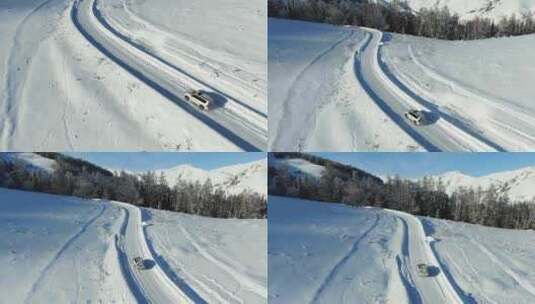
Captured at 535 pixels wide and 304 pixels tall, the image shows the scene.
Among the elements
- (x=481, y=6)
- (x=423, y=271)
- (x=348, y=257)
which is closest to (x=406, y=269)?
(x=423, y=271)

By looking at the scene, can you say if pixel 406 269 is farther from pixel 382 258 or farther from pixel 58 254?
pixel 58 254

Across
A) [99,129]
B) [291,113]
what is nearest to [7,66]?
Result: [99,129]

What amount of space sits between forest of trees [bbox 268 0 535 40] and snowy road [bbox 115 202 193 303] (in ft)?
9.17

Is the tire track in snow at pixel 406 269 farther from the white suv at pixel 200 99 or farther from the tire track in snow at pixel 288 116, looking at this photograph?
the white suv at pixel 200 99

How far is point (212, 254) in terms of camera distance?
4820 millimetres

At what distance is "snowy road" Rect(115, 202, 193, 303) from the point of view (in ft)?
14.5

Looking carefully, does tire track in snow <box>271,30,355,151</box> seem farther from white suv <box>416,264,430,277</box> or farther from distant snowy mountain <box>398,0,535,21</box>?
distant snowy mountain <box>398,0,535,21</box>

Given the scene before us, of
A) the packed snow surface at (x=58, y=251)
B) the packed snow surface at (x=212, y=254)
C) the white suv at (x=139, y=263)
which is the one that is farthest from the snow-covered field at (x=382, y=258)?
the packed snow surface at (x=58, y=251)

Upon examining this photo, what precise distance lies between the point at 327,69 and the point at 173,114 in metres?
1.56

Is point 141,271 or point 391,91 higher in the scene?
point 391,91

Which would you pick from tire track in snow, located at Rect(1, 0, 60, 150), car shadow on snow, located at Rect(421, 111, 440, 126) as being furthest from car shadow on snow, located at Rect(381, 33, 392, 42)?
tire track in snow, located at Rect(1, 0, 60, 150)

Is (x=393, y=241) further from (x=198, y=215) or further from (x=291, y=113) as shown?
(x=198, y=215)

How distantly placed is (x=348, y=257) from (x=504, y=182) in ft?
5.06

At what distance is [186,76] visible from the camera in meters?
5.35
